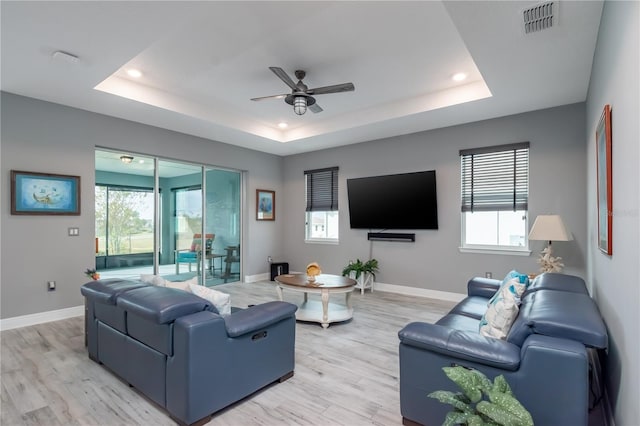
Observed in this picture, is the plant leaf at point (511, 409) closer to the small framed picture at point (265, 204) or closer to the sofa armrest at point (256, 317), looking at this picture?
the sofa armrest at point (256, 317)

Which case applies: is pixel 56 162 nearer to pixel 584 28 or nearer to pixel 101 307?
pixel 101 307

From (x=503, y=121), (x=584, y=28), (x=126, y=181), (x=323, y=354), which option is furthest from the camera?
(x=126, y=181)

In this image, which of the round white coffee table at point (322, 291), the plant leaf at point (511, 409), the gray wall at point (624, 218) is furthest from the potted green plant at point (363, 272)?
the plant leaf at point (511, 409)

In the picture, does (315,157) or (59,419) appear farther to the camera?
(315,157)

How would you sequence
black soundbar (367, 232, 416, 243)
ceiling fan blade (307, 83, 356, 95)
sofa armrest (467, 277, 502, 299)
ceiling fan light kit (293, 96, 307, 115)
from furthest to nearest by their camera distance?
black soundbar (367, 232, 416, 243) → ceiling fan light kit (293, 96, 307, 115) → sofa armrest (467, 277, 502, 299) → ceiling fan blade (307, 83, 356, 95)

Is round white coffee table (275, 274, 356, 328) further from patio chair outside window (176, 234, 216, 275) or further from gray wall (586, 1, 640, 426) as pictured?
gray wall (586, 1, 640, 426)

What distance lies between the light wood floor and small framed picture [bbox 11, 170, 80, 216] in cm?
143

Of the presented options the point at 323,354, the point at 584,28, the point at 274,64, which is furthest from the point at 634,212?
the point at 274,64

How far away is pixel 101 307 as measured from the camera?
266cm

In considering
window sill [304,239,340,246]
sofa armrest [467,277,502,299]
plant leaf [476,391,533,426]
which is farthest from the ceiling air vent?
window sill [304,239,340,246]

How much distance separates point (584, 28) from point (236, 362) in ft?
11.8

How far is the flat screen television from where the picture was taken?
5.36 metres

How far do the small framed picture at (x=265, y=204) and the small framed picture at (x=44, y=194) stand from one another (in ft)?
10.6

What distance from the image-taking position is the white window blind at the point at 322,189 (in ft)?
21.8
